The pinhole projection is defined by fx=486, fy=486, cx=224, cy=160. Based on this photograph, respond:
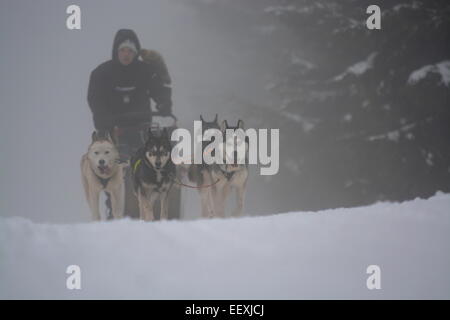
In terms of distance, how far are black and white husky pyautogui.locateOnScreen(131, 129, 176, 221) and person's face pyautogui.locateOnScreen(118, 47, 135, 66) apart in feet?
1.93

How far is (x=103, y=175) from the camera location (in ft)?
10.3

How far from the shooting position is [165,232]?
274 centimetres

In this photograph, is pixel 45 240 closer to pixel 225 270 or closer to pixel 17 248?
pixel 17 248

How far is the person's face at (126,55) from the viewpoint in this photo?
10.7 ft

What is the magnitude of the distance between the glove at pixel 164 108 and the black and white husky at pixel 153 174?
0.89ft

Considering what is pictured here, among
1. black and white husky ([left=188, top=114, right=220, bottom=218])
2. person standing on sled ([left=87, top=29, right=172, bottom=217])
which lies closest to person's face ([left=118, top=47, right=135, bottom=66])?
person standing on sled ([left=87, top=29, right=172, bottom=217])

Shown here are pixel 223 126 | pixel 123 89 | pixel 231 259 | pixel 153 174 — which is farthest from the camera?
pixel 123 89

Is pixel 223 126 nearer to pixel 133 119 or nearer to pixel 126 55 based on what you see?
pixel 133 119

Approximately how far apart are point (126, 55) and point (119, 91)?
0.25 meters

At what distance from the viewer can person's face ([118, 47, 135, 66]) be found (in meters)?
3.27

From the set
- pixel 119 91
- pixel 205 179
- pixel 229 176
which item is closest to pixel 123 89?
pixel 119 91

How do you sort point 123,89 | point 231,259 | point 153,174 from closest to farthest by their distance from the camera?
point 231,259 → point 153,174 → point 123,89

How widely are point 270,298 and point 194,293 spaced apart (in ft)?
1.30

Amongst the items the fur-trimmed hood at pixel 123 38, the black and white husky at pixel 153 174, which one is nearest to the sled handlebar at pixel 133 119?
the black and white husky at pixel 153 174
